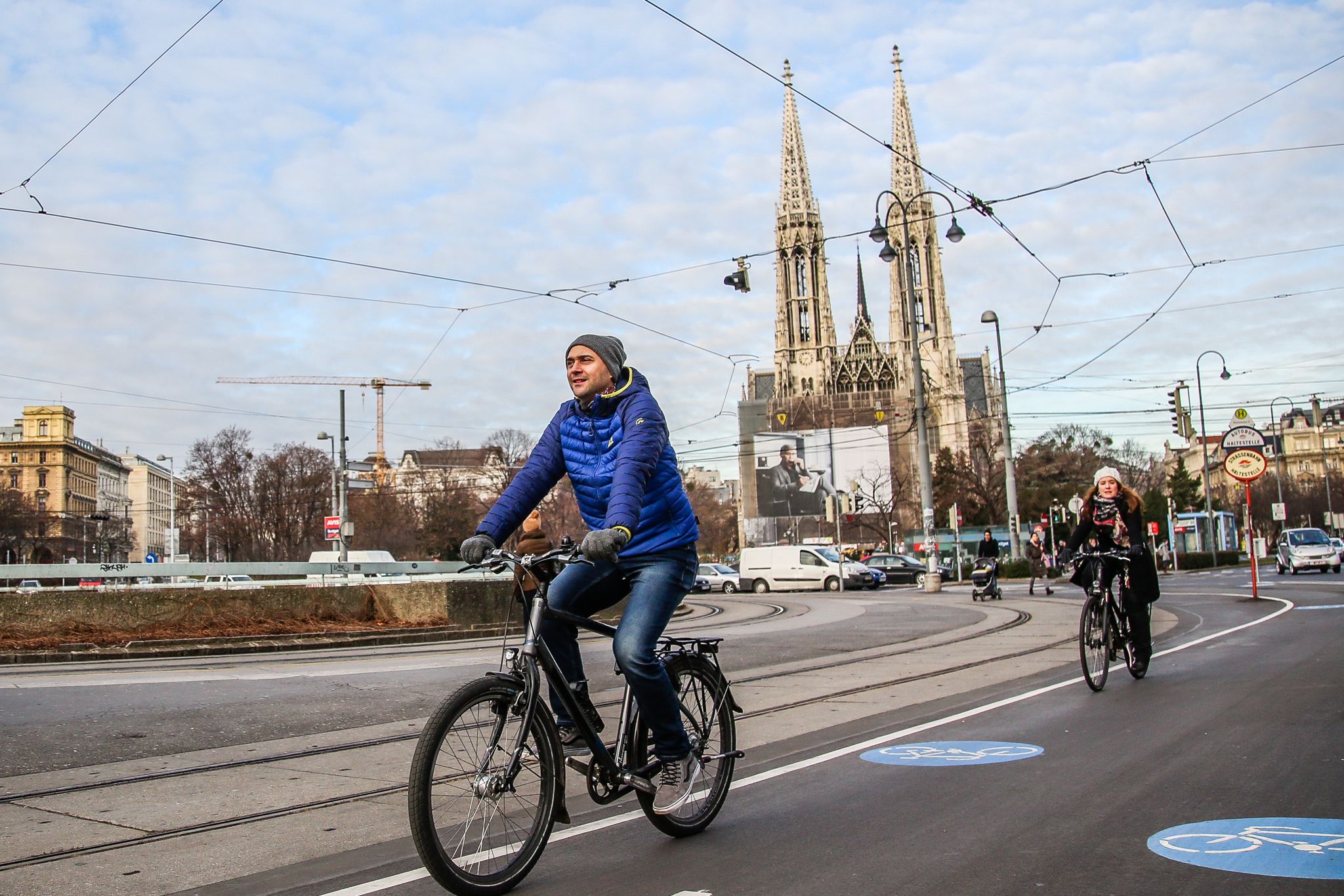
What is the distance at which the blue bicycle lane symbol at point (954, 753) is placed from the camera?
6.18 m

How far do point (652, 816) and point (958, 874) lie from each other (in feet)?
4.04

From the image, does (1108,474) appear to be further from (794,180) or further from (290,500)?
(794,180)

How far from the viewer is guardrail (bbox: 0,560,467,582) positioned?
1772cm

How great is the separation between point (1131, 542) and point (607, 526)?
6.45 m

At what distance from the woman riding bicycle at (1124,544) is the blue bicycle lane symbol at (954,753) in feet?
10.2

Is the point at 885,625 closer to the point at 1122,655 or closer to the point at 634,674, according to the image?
the point at 1122,655

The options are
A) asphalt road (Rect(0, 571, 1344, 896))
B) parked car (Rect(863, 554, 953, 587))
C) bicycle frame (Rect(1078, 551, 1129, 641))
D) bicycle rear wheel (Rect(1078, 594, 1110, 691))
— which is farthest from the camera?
parked car (Rect(863, 554, 953, 587))

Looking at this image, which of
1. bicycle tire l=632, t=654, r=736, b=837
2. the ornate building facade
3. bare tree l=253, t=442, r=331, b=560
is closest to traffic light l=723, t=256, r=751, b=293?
bicycle tire l=632, t=654, r=736, b=837

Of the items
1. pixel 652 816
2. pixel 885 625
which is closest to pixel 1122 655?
pixel 652 816

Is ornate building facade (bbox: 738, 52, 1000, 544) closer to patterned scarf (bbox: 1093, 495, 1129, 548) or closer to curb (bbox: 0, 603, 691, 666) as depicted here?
curb (bbox: 0, 603, 691, 666)

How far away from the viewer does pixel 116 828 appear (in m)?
5.14

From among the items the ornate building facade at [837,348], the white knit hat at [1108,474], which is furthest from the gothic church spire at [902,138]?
the white knit hat at [1108,474]

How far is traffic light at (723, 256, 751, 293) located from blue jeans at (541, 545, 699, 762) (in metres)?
23.4

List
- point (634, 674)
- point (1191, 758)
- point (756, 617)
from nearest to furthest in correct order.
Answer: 1. point (634, 674)
2. point (1191, 758)
3. point (756, 617)
